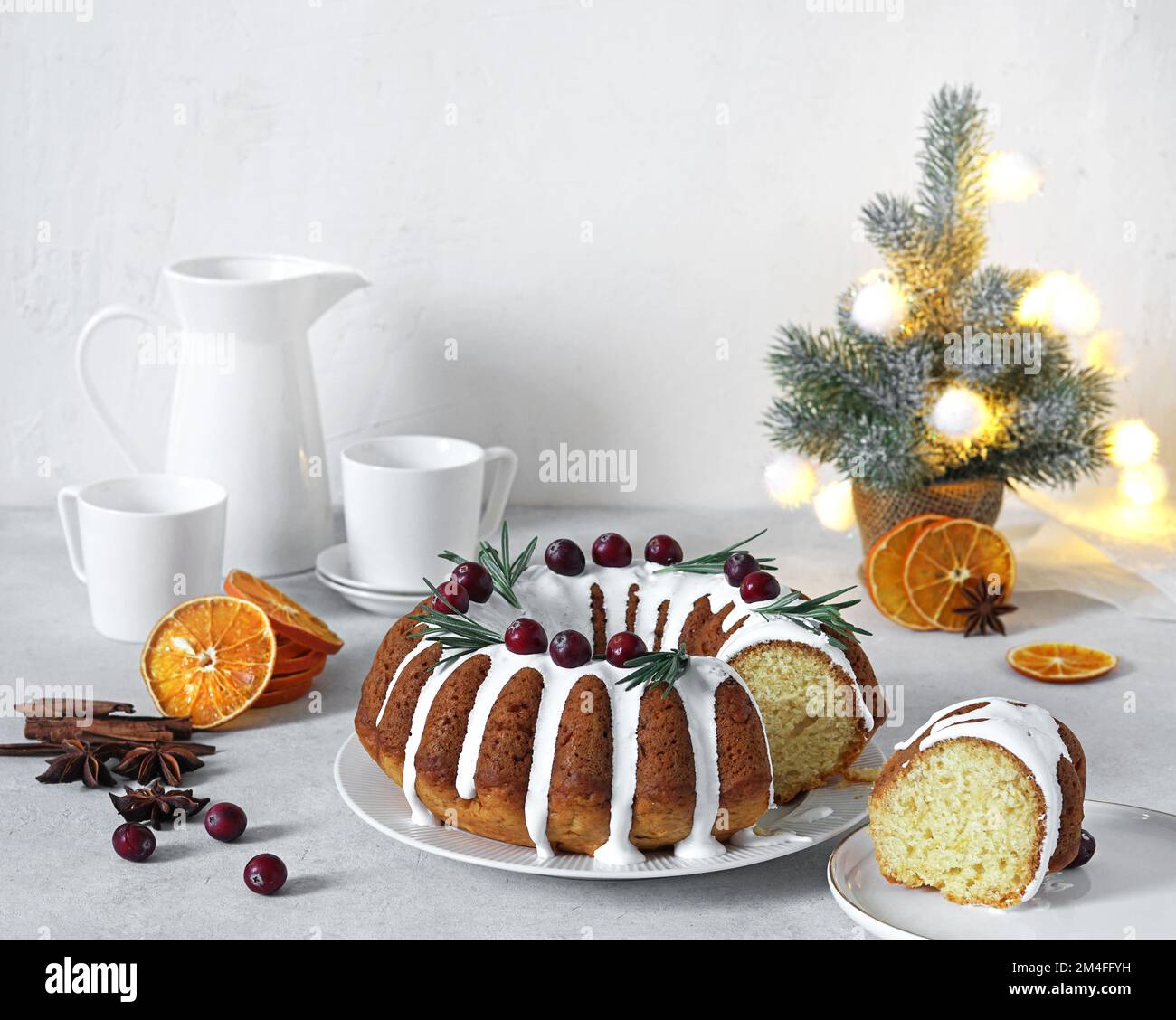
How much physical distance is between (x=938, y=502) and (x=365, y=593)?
0.66 m

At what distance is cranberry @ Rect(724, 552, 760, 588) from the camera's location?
1235mm

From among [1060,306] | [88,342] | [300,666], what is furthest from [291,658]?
[1060,306]

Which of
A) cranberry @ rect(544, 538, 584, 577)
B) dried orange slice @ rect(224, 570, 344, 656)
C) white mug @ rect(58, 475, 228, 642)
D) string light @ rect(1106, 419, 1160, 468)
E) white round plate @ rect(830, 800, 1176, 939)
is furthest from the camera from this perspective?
string light @ rect(1106, 419, 1160, 468)

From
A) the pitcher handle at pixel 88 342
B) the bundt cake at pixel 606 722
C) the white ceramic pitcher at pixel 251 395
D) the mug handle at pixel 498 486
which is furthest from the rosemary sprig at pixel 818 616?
the pitcher handle at pixel 88 342

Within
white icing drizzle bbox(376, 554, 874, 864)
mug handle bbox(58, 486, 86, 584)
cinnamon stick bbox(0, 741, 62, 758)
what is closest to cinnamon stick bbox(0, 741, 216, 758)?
cinnamon stick bbox(0, 741, 62, 758)

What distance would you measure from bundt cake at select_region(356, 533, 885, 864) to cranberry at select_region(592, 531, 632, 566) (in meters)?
0.10

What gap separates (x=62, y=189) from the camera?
1886 millimetres

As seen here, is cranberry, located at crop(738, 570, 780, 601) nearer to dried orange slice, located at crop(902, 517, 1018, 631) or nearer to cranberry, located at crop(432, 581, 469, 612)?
cranberry, located at crop(432, 581, 469, 612)

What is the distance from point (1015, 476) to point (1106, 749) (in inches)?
17.4

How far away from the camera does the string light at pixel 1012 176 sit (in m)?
1.62

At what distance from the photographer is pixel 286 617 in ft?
4.61

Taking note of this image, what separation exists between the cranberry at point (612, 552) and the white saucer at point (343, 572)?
346 mm

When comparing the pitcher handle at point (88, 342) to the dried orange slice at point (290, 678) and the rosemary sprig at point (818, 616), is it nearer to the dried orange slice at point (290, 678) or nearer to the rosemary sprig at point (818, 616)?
the dried orange slice at point (290, 678)
